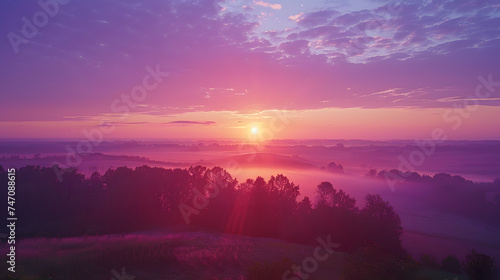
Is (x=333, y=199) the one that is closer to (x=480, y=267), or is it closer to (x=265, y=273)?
(x=480, y=267)

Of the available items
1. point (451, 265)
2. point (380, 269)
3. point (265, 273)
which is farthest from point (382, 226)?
point (265, 273)

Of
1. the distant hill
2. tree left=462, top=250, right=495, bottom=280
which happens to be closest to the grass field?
tree left=462, top=250, right=495, bottom=280

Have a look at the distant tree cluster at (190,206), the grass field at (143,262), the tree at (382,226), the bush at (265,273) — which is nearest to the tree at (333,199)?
the distant tree cluster at (190,206)

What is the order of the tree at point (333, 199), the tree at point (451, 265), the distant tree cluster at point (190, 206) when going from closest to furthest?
the tree at point (451, 265)
the distant tree cluster at point (190, 206)
the tree at point (333, 199)

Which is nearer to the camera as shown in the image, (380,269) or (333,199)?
(380,269)

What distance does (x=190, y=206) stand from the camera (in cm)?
4453

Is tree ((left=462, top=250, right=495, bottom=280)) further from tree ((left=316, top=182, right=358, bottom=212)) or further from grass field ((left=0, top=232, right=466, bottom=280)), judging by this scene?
tree ((left=316, top=182, right=358, bottom=212))

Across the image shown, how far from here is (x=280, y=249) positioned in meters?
26.1

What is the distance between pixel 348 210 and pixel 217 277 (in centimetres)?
2549

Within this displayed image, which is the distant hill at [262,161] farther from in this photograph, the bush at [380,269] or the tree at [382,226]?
the bush at [380,269]

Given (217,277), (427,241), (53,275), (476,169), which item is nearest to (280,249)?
(217,277)

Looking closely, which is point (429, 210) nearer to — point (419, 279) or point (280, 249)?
point (280, 249)

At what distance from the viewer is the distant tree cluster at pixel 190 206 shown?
35.8 meters

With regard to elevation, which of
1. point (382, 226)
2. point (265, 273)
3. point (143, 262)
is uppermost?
point (265, 273)
